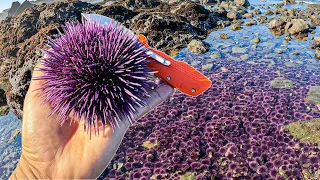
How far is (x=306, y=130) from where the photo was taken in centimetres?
672

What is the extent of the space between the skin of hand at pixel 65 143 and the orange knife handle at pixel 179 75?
0.49 feet

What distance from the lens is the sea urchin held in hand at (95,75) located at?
272cm

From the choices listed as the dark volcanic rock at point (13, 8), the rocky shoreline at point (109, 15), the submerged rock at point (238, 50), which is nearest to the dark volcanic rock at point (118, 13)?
the rocky shoreline at point (109, 15)

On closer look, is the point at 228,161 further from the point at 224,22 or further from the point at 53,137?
the point at 224,22

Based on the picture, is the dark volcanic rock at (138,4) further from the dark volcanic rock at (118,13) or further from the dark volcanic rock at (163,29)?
the dark volcanic rock at (163,29)

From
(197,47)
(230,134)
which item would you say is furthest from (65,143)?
(197,47)

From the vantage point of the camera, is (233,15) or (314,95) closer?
(314,95)

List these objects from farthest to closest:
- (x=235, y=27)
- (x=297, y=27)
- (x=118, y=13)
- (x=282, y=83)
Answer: (x=235, y=27) < (x=118, y=13) < (x=297, y=27) < (x=282, y=83)

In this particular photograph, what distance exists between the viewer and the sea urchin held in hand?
8.92ft

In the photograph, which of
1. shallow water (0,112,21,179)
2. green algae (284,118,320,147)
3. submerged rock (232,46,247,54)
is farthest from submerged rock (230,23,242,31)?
shallow water (0,112,21,179)

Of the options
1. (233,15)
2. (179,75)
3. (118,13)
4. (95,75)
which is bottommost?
(233,15)

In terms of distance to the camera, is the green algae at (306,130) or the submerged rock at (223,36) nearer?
the green algae at (306,130)

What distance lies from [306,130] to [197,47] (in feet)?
19.0

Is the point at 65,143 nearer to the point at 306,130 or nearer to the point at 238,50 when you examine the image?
the point at 306,130
